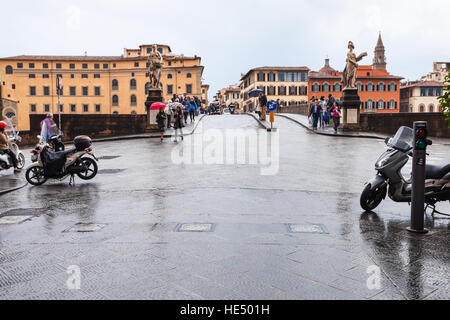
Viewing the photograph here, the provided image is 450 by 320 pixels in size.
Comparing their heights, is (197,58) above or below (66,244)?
above

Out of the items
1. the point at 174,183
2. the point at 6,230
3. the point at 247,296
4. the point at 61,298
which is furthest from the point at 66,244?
the point at 174,183

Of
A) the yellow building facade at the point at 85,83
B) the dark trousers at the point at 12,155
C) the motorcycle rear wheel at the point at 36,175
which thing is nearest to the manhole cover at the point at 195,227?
the motorcycle rear wheel at the point at 36,175

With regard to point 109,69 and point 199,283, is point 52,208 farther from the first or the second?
point 109,69

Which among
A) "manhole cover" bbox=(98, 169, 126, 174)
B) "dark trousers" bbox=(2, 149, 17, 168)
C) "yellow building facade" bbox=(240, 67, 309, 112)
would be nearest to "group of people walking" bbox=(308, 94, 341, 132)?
"manhole cover" bbox=(98, 169, 126, 174)

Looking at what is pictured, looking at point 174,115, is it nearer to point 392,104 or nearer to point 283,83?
point 283,83

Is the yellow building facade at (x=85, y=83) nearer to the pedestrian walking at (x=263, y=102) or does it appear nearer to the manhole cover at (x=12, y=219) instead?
the pedestrian walking at (x=263, y=102)

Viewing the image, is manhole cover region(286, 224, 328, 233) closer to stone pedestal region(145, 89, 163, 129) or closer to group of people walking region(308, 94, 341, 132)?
group of people walking region(308, 94, 341, 132)

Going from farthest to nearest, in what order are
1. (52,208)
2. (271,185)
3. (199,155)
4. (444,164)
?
(199,155)
(271,185)
(52,208)
(444,164)

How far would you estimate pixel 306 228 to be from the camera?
5.40 meters

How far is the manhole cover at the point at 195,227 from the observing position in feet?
17.4

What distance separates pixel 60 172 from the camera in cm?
959

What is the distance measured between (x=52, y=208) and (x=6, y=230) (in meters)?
1.38

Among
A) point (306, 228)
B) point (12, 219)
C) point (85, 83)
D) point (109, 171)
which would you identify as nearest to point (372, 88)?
point (85, 83)

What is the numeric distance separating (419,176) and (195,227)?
2.77 metres
